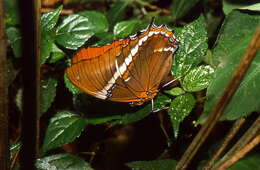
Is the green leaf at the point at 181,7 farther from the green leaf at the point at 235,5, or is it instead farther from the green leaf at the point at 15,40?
the green leaf at the point at 15,40

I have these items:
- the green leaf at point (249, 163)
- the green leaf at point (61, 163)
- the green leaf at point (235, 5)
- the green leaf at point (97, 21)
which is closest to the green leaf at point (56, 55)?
the green leaf at point (97, 21)

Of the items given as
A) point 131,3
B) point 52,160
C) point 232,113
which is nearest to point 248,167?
point 232,113

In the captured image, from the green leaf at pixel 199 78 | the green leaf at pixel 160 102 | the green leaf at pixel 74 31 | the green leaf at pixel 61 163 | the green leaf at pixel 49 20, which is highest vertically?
the green leaf at pixel 49 20

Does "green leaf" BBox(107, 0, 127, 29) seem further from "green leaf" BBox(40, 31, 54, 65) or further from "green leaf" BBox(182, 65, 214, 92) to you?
"green leaf" BBox(182, 65, 214, 92)

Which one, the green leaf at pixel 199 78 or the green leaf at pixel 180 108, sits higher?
the green leaf at pixel 199 78

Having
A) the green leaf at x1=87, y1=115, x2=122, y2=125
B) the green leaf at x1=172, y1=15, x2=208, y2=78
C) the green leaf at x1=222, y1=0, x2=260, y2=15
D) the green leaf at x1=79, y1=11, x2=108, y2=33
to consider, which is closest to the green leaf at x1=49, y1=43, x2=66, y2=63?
the green leaf at x1=79, y1=11, x2=108, y2=33

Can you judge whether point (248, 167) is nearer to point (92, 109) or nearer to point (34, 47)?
point (92, 109)

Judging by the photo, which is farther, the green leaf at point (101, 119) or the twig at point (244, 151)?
the green leaf at point (101, 119)
